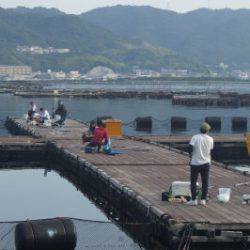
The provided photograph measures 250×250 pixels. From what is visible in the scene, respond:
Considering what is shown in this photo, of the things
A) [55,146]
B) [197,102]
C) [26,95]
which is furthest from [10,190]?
[26,95]

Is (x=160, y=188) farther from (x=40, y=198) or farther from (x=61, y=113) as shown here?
(x=61, y=113)

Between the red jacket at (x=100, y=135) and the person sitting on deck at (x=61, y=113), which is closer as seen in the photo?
the red jacket at (x=100, y=135)

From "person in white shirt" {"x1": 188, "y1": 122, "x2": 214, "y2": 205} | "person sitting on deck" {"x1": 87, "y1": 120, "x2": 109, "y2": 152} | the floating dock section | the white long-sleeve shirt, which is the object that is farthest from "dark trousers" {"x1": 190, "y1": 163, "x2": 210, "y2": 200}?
the white long-sleeve shirt

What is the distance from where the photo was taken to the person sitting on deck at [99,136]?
32.9 metres

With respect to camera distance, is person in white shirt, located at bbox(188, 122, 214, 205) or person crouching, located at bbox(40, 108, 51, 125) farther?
person crouching, located at bbox(40, 108, 51, 125)

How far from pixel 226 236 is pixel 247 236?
1.75ft

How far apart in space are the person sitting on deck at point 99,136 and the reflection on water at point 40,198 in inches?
86.8

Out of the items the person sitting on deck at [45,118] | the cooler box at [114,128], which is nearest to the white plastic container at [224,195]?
the cooler box at [114,128]

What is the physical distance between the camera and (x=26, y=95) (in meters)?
185

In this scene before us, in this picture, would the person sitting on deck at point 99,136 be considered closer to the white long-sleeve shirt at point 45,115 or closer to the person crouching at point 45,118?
the person crouching at point 45,118

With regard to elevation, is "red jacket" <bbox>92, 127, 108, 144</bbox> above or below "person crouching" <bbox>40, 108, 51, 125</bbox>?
above

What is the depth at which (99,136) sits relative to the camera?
33344 mm

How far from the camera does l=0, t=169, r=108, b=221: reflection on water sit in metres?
27.8

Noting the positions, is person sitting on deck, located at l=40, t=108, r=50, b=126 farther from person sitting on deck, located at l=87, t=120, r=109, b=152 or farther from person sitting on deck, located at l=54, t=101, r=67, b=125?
person sitting on deck, located at l=87, t=120, r=109, b=152
